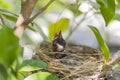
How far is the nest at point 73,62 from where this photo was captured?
2.13 feet

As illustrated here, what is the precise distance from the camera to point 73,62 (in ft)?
2.47

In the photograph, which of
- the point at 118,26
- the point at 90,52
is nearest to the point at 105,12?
the point at 90,52

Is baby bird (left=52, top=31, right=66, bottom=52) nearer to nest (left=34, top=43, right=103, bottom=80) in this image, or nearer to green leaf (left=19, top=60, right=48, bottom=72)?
nest (left=34, top=43, right=103, bottom=80)

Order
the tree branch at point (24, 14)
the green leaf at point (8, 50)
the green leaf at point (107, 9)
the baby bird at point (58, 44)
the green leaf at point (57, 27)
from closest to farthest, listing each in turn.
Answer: the green leaf at point (8, 50) → the tree branch at point (24, 14) → the green leaf at point (107, 9) → the baby bird at point (58, 44) → the green leaf at point (57, 27)

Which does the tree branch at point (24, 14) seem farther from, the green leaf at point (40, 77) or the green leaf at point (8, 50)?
the green leaf at point (8, 50)

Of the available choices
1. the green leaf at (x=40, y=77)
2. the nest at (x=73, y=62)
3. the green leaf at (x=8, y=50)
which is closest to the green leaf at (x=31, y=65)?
the green leaf at (x=40, y=77)

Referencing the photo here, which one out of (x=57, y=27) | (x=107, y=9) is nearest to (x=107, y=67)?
(x=107, y=9)

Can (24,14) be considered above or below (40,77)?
above

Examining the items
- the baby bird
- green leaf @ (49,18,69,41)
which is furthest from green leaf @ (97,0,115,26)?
green leaf @ (49,18,69,41)

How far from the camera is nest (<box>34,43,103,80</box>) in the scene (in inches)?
25.5

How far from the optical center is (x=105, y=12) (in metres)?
0.61

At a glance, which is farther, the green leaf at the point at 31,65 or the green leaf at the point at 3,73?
the green leaf at the point at 31,65

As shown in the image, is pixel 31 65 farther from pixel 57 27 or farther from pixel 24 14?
pixel 57 27

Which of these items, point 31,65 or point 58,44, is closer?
point 31,65
